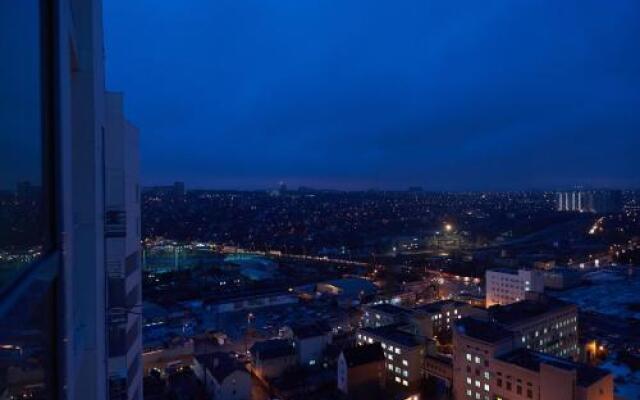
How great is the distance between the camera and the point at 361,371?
9461mm

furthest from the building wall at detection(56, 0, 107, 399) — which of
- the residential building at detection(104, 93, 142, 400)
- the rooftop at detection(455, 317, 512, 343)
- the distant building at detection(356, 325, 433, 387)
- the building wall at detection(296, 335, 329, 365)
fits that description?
the building wall at detection(296, 335, 329, 365)

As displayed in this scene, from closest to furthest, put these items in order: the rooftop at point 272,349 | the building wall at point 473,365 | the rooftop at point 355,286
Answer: the building wall at point 473,365 < the rooftop at point 272,349 < the rooftop at point 355,286

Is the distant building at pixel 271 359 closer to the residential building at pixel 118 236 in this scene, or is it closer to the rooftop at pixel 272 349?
the rooftop at pixel 272 349

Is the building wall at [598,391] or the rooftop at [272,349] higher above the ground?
the building wall at [598,391]

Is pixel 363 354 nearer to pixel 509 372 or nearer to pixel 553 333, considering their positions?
pixel 509 372

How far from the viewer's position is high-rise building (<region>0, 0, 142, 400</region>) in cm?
36

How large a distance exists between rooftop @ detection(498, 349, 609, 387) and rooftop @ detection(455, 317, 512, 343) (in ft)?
1.17

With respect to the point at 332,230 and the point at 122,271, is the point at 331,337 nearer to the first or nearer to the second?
the point at 122,271

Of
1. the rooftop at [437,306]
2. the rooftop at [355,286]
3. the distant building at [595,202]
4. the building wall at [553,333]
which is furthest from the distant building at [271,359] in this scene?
the distant building at [595,202]

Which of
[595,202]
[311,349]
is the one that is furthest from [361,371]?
[595,202]

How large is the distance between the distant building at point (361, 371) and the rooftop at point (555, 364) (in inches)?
98.6

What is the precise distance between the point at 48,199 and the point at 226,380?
30.2 feet

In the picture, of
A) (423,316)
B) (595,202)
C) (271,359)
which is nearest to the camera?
(271,359)

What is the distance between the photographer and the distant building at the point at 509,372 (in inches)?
299
